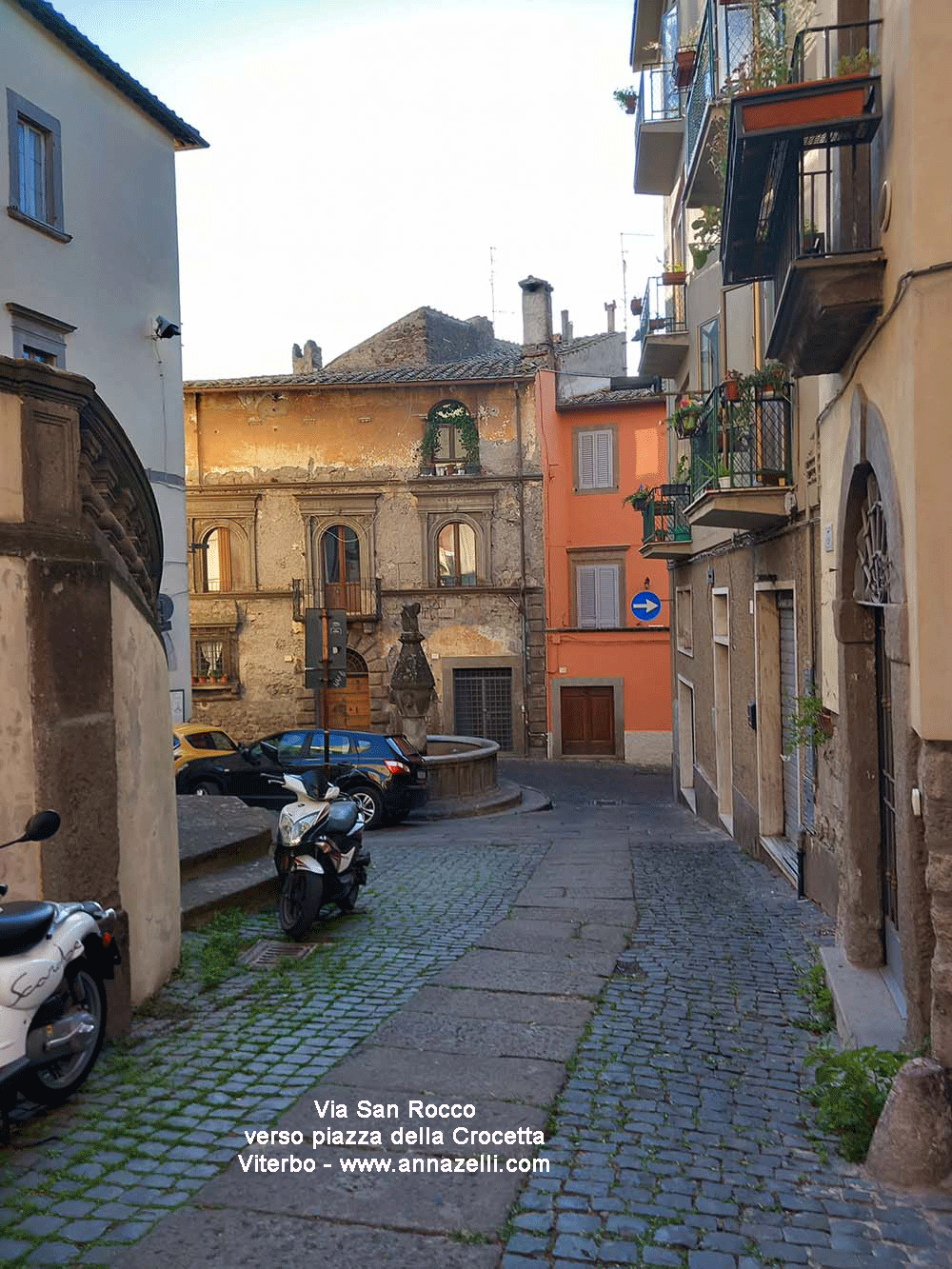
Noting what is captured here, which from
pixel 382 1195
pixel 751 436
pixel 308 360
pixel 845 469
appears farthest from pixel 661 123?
pixel 308 360

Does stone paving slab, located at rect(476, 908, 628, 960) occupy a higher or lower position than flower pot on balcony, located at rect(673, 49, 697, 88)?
lower

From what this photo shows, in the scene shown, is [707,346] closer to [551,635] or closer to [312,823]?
[312,823]

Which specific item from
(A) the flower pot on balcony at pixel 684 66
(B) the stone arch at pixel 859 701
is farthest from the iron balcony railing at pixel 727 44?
(B) the stone arch at pixel 859 701

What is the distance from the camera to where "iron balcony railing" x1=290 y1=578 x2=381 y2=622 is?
30.1 metres

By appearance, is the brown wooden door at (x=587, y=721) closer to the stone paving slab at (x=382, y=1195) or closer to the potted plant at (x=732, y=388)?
the potted plant at (x=732, y=388)

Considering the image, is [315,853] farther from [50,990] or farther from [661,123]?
[661,123]

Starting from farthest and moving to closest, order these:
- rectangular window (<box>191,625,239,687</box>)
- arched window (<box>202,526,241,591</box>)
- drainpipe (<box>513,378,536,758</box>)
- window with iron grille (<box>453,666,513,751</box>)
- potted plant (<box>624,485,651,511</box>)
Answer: arched window (<box>202,526,241,591</box>), rectangular window (<box>191,625,239,687</box>), window with iron grille (<box>453,666,513,751</box>), drainpipe (<box>513,378,536,758</box>), potted plant (<box>624,485,651,511</box>)

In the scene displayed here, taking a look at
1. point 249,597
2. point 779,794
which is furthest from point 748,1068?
point 249,597

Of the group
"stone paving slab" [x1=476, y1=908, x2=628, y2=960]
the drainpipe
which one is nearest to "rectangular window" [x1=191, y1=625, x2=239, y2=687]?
the drainpipe

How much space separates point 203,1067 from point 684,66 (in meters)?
13.8

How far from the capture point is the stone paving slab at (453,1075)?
501 cm

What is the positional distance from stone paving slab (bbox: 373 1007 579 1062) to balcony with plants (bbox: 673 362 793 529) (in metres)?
5.66

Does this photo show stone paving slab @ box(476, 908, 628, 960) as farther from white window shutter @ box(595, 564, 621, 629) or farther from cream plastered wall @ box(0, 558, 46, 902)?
white window shutter @ box(595, 564, 621, 629)

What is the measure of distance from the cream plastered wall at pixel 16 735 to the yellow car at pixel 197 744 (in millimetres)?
13126
